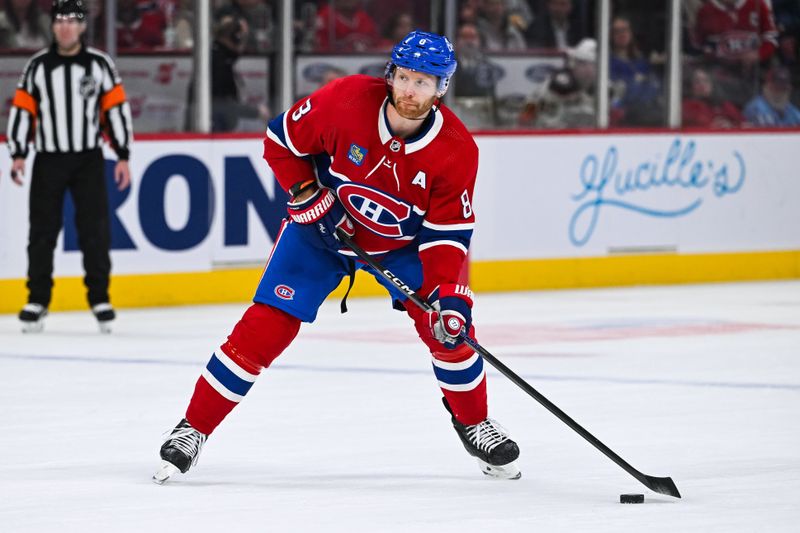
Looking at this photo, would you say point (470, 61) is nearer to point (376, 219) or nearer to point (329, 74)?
point (329, 74)

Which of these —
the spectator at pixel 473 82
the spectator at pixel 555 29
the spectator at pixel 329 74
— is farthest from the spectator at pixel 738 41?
the spectator at pixel 329 74

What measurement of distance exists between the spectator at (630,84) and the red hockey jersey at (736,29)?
421 mm

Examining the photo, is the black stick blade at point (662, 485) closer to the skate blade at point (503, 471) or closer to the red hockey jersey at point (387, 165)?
the skate blade at point (503, 471)

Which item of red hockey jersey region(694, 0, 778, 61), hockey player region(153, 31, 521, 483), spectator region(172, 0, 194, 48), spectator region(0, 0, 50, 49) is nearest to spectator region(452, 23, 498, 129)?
red hockey jersey region(694, 0, 778, 61)

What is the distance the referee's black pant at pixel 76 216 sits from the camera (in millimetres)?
8211

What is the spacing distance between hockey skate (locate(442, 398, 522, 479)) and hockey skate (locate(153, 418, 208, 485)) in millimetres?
686

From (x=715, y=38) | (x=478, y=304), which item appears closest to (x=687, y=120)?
(x=715, y=38)

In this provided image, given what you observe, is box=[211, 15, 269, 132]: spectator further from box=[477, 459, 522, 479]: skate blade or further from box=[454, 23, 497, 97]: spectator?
box=[477, 459, 522, 479]: skate blade

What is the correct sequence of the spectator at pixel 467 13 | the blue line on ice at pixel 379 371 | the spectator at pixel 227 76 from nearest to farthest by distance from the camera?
1. the blue line on ice at pixel 379 371
2. the spectator at pixel 227 76
3. the spectator at pixel 467 13

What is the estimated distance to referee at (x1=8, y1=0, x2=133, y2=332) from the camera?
816 cm

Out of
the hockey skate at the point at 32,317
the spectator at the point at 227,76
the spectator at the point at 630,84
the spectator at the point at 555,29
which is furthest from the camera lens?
the spectator at the point at 630,84

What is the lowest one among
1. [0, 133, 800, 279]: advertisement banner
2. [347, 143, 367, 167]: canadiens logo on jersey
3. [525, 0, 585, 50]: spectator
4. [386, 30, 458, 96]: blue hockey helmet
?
[0, 133, 800, 279]: advertisement banner

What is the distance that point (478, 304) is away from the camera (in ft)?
31.8

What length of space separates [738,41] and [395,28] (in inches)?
97.4
